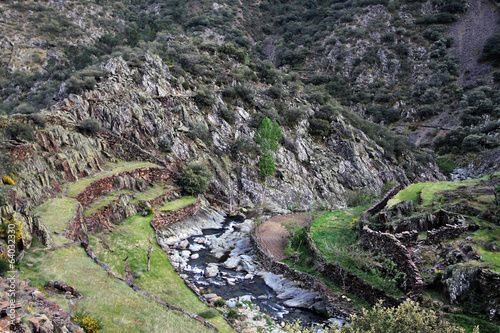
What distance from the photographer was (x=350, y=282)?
59.3 feet

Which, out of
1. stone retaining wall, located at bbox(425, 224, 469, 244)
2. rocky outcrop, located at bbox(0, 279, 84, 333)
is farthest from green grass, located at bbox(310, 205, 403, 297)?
rocky outcrop, located at bbox(0, 279, 84, 333)

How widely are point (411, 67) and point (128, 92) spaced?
323 ft

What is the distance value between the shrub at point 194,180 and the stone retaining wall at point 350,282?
20.9 metres

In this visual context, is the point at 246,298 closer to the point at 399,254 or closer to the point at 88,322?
the point at 399,254

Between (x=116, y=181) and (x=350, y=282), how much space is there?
24808mm

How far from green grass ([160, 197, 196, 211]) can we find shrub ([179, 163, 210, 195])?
156cm

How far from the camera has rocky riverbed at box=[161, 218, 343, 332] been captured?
17078 millimetres

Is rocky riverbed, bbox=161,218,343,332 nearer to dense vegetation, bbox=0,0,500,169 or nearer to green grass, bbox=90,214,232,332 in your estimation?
green grass, bbox=90,214,232,332

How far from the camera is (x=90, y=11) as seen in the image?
95.0m

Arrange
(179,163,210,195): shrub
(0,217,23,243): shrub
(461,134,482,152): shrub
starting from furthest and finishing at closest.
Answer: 1. (461,134,482,152): shrub
2. (179,163,210,195): shrub
3. (0,217,23,243): shrub

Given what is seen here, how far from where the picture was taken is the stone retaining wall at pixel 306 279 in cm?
1689

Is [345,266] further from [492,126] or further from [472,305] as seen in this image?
[492,126]

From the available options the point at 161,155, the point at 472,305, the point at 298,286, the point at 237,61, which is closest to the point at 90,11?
the point at 237,61

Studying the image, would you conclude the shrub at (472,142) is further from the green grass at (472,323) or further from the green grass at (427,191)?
the green grass at (472,323)
